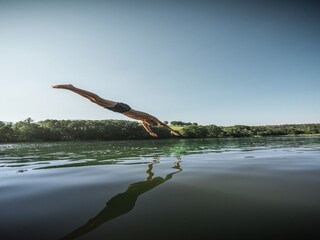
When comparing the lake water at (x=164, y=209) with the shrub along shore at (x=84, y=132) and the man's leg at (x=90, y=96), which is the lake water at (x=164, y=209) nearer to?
the man's leg at (x=90, y=96)

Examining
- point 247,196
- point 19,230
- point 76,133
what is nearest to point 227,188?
point 247,196

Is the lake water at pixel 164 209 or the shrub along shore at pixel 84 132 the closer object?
the lake water at pixel 164 209

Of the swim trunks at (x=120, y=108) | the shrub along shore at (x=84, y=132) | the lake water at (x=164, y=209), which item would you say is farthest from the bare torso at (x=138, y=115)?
the shrub along shore at (x=84, y=132)

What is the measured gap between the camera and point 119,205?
16.7ft

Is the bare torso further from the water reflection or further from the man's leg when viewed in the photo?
the water reflection

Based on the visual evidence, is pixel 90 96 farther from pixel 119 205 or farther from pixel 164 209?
pixel 164 209

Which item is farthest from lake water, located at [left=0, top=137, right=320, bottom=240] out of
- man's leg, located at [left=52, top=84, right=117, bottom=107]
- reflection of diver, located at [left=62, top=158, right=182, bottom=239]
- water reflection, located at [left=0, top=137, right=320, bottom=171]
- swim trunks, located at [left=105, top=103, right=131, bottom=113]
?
water reflection, located at [left=0, top=137, right=320, bottom=171]

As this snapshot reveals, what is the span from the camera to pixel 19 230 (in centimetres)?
383

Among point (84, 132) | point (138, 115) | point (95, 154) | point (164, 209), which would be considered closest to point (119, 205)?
point (164, 209)

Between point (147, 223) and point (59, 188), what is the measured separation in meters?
4.20

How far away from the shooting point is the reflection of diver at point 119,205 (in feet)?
12.6

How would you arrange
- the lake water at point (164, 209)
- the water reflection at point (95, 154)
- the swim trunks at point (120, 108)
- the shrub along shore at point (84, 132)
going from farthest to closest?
1. the shrub along shore at point (84, 132)
2. the water reflection at point (95, 154)
3. the swim trunks at point (120, 108)
4. the lake water at point (164, 209)

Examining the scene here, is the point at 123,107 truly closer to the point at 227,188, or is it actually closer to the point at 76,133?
the point at 227,188

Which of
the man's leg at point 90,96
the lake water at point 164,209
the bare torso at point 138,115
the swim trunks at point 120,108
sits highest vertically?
the man's leg at point 90,96
